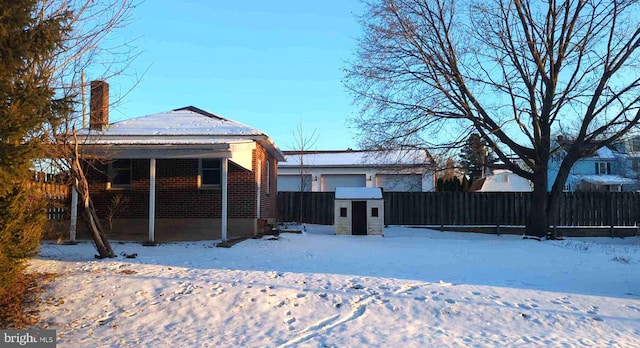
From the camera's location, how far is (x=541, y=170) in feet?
62.7

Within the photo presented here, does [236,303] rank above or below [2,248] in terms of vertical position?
below

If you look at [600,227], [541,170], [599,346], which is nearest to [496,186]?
[600,227]

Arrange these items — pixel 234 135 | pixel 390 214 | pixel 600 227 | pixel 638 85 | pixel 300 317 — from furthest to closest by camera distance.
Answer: pixel 390 214, pixel 600 227, pixel 638 85, pixel 234 135, pixel 300 317

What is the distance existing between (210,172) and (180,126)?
213 cm

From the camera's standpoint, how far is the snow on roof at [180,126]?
648 inches

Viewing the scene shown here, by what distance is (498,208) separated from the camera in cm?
2252

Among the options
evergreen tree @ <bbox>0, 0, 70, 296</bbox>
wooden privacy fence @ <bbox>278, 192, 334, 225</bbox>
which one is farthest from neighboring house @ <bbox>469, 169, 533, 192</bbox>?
evergreen tree @ <bbox>0, 0, 70, 296</bbox>

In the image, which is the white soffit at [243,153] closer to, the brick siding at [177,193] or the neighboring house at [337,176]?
the brick siding at [177,193]

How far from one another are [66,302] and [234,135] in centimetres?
881

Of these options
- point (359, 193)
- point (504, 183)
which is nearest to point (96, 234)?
point (359, 193)

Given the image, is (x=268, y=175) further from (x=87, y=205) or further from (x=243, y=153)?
(x=87, y=205)

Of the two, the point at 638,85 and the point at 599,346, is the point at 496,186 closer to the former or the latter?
the point at 638,85

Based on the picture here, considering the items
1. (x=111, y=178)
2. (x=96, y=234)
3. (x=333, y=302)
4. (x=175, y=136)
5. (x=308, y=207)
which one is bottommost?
(x=333, y=302)

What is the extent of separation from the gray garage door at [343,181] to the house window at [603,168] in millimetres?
28922
